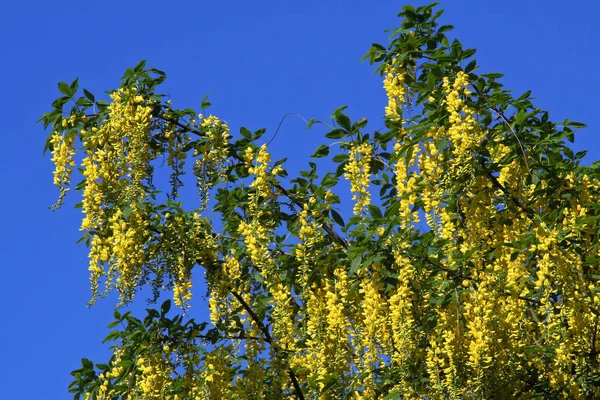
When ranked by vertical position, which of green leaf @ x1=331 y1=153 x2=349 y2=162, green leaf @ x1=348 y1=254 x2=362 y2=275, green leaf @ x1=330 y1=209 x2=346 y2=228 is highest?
green leaf @ x1=331 y1=153 x2=349 y2=162

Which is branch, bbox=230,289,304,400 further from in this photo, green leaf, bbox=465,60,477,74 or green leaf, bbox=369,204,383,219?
green leaf, bbox=465,60,477,74

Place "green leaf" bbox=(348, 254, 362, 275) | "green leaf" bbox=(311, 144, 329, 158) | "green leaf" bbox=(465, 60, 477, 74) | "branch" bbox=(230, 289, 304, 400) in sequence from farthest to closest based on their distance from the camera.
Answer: "green leaf" bbox=(311, 144, 329, 158)
"green leaf" bbox=(465, 60, 477, 74)
"branch" bbox=(230, 289, 304, 400)
"green leaf" bbox=(348, 254, 362, 275)

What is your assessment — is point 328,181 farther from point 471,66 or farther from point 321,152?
point 471,66

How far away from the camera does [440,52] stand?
18.9 feet

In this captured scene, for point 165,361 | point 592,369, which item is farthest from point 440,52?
point 165,361

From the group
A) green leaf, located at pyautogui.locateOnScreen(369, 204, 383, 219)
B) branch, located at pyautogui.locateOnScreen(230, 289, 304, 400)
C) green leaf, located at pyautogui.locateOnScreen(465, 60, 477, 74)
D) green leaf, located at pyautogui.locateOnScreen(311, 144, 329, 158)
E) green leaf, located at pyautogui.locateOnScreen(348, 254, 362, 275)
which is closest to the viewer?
green leaf, located at pyautogui.locateOnScreen(348, 254, 362, 275)

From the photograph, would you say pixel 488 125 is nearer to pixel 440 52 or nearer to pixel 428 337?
pixel 440 52

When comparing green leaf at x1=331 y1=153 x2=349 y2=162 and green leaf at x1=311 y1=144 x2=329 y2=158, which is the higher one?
green leaf at x1=311 y1=144 x2=329 y2=158

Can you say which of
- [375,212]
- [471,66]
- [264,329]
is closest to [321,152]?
[375,212]

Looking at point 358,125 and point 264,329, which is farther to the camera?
point 358,125

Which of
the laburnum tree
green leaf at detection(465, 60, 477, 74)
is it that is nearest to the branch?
the laburnum tree

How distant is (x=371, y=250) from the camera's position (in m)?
5.27

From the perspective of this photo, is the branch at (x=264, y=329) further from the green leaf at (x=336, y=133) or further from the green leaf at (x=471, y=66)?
the green leaf at (x=471, y=66)

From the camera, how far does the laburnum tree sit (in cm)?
516
